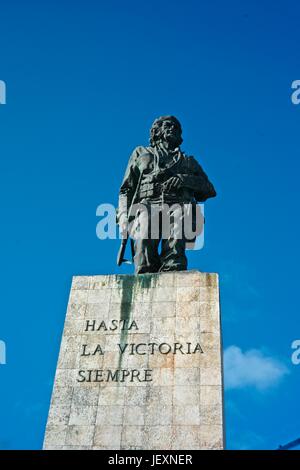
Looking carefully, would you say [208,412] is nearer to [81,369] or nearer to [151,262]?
[81,369]

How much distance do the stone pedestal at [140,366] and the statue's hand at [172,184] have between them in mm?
2261

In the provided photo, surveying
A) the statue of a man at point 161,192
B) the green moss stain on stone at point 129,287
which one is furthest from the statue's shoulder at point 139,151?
the green moss stain on stone at point 129,287

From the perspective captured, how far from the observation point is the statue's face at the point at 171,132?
1487 cm

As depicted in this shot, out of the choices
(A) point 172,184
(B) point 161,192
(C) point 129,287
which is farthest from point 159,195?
(C) point 129,287

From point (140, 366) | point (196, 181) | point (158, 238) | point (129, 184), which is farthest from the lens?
point (129, 184)

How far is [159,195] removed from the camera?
13.9 m

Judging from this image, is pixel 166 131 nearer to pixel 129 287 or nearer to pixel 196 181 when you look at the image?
pixel 196 181

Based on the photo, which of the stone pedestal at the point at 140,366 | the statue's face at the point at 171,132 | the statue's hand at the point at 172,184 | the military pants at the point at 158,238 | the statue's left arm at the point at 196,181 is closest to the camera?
the stone pedestal at the point at 140,366

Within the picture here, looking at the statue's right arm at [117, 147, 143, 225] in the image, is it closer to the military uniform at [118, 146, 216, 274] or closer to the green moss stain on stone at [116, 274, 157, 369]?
the military uniform at [118, 146, 216, 274]

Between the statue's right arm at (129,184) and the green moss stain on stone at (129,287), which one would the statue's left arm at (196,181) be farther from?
the green moss stain on stone at (129,287)

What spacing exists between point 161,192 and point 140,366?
4217 mm

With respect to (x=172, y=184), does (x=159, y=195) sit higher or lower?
lower
